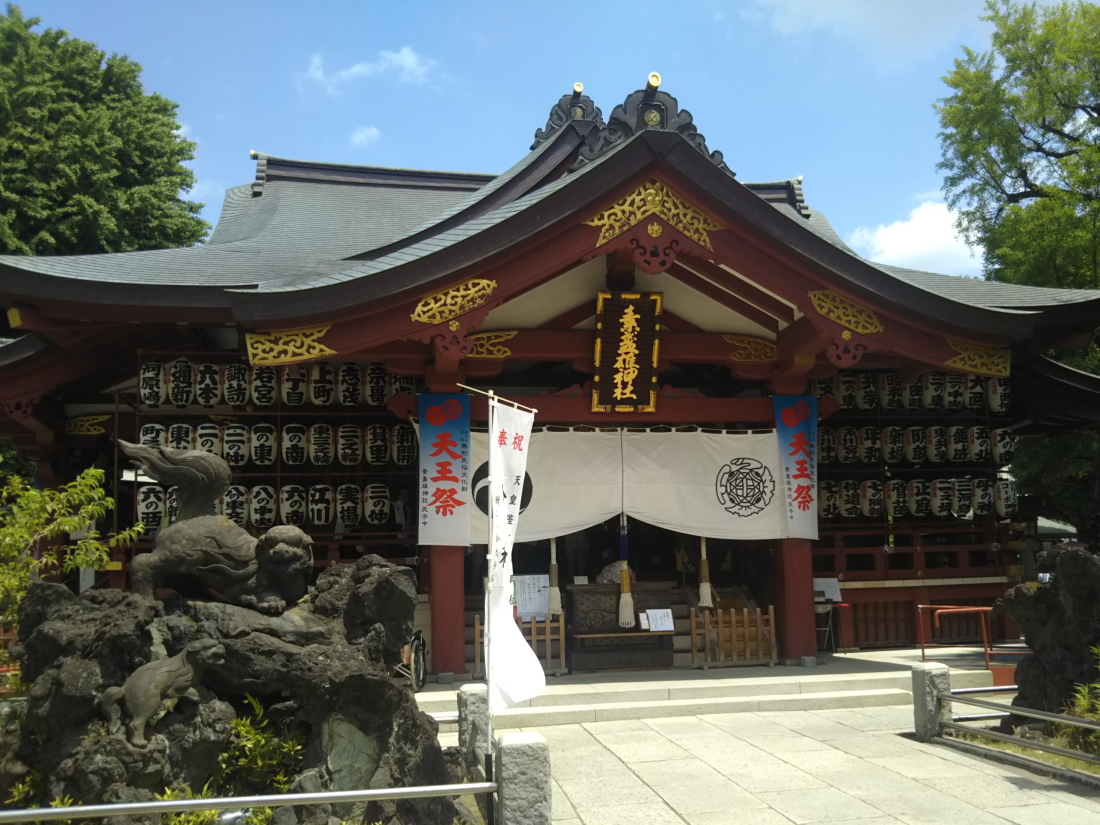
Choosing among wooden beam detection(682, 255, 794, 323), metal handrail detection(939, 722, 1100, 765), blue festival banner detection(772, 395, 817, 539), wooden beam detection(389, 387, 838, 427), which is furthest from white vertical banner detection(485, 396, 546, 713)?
blue festival banner detection(772, 395, 817, 539)

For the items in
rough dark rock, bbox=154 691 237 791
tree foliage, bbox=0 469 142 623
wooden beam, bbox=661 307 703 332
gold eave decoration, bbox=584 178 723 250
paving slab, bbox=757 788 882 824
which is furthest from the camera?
wooden beam, bbox=661 307 703 332

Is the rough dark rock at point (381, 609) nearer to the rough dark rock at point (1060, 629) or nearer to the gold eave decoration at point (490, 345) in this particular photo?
the gold eave decoration at point (490, 345)

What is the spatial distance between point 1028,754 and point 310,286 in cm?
808

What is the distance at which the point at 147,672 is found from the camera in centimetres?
495

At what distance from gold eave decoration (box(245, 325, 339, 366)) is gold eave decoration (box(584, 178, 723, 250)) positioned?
343cm

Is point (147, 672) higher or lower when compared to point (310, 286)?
lower

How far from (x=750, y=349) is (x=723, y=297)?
798 mm

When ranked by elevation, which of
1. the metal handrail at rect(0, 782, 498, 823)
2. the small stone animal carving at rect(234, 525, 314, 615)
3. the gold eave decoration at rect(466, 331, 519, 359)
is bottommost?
the metal handrail at rect(0, 782, 498, 823)

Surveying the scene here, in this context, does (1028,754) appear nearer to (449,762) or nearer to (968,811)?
(968,811)

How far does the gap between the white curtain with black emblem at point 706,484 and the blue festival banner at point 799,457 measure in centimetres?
13

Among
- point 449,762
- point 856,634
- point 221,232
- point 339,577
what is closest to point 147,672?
point 339,577

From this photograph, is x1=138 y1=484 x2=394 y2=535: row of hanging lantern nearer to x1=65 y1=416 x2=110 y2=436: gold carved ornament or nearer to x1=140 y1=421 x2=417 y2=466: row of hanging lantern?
x1=140 y1=421 x2=417 y2=466: row of hanging lantern

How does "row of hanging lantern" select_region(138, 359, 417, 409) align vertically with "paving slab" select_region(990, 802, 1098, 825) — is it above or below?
above

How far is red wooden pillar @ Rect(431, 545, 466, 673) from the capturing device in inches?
412
